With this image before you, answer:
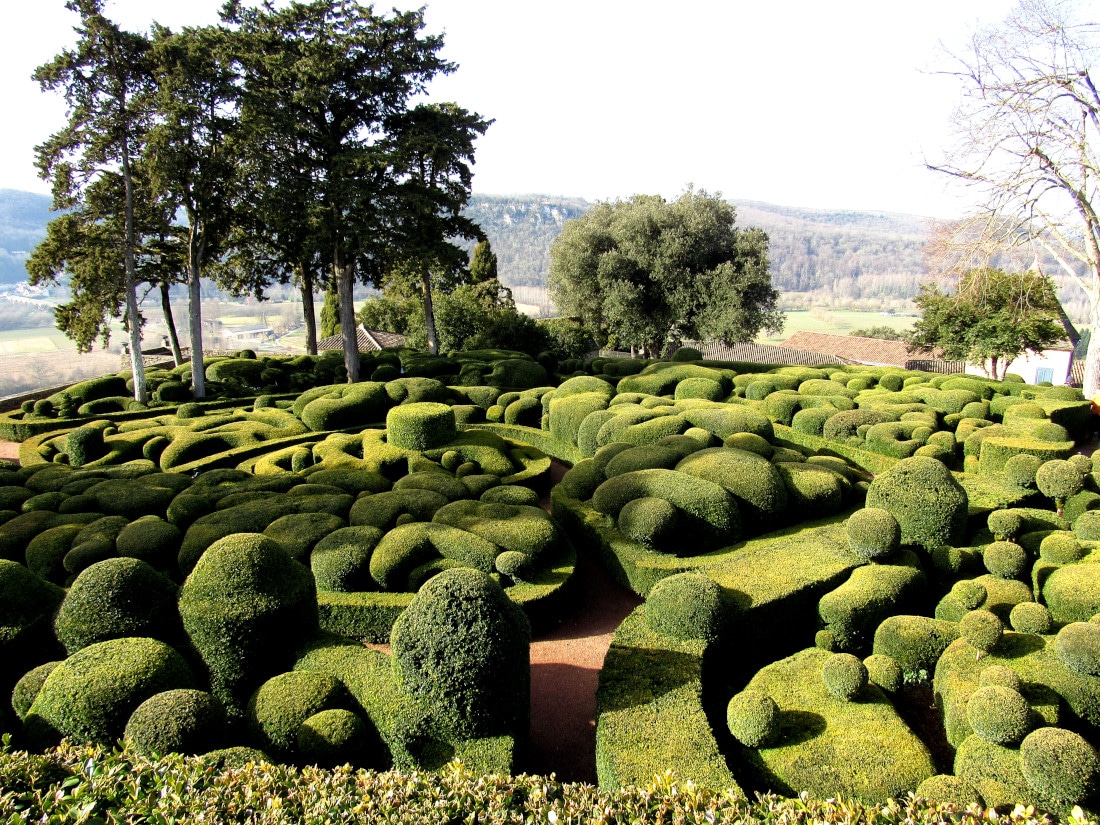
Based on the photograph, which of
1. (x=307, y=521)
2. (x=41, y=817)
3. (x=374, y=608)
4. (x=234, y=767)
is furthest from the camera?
(x=307, y=521)

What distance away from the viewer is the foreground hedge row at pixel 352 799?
14.0 feet

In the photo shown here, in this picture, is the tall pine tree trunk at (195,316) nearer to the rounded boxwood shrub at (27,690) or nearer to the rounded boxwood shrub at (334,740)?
the rounded boxwood shrub at (27,690)

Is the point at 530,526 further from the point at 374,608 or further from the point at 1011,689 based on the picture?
A: the point at 1011,689

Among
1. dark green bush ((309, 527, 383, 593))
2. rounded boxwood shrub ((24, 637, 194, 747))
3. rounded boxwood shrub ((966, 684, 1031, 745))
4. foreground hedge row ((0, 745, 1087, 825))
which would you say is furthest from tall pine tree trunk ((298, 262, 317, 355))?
rounded boxwood shrub ((966, 684, 1031, 745))

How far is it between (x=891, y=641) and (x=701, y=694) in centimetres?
264

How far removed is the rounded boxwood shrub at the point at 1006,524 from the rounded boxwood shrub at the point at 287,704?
918 cm

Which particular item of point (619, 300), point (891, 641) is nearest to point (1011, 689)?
point (891, 641)

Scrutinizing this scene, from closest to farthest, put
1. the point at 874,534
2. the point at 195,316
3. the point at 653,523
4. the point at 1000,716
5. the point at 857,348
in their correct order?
1. the point at 1000,716
2. the point at 874,534
3. the point at 653,523
4. the point at 195,316
5. the point at 857,348

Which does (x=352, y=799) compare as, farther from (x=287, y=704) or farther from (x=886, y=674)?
(x=886, y=674)

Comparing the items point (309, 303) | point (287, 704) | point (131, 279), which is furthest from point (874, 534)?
point (309, 303)

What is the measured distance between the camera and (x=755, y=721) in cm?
632

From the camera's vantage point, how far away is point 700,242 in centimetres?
3175

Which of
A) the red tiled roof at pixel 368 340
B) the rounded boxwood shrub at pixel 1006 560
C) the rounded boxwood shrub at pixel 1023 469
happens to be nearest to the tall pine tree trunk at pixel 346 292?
the red tiled roof at pixel 368 340

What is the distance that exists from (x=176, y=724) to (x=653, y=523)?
21.5ft
